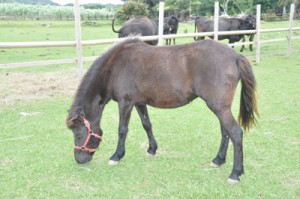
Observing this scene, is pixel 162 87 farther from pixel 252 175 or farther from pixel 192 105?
pixel 192 105

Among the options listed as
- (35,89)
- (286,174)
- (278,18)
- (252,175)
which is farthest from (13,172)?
(278,18)

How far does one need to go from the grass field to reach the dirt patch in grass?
3.7 inches

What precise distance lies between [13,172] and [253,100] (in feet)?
8.87

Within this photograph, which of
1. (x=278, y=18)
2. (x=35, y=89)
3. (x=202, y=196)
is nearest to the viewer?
(x=202, y=196)

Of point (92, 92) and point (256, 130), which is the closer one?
point (92, 92)

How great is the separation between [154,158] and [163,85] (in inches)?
38.2

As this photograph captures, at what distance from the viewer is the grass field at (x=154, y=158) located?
3.23 meters

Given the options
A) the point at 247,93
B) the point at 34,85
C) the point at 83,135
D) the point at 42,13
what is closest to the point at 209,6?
the point at 42,13

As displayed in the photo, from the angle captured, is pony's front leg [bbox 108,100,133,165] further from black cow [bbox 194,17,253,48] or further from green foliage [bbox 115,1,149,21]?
green foliage [bbox 115,1,149,21]

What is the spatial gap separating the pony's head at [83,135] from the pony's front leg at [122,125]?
27 cm

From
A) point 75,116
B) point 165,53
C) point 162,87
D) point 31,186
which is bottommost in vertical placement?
point 31,186

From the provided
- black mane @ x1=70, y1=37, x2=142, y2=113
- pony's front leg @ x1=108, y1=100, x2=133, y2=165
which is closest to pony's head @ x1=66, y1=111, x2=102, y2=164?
black mane @ x1=70, y1=37, x2=142, y2=113

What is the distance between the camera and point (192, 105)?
633 centimetres

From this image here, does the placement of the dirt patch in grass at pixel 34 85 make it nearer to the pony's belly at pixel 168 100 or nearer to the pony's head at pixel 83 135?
the pony's head at pixel 83 135
